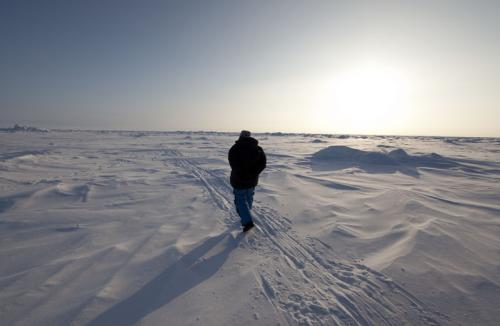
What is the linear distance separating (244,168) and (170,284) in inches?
87.3

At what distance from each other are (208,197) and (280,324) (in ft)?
16.4

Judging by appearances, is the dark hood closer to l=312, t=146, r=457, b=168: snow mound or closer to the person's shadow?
the person's shadow

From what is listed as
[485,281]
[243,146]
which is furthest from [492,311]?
[243,146]

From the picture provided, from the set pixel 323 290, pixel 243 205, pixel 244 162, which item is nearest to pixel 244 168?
pixel 244 162

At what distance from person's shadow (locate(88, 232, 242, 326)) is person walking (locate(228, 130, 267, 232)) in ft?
2.09

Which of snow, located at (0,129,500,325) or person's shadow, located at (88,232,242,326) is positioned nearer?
person's shadow, located at (88,232,242,326)

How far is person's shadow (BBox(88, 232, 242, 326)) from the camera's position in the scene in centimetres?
239

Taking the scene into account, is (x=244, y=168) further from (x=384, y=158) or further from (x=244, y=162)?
(x=384, y=158)

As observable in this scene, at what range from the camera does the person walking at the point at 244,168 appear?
14.7 feet

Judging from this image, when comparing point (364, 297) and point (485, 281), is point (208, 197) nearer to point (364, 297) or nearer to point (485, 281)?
point (364, 297)

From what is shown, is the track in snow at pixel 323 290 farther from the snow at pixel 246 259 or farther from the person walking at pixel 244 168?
the person walking at pixel 244 168

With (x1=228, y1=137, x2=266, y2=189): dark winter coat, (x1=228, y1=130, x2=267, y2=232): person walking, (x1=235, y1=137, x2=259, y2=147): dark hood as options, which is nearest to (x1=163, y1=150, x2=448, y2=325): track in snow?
(x1=228, y1=130, x2=267, y2=232): person walking

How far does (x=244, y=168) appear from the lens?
447 centimetres

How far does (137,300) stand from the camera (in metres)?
2.63
